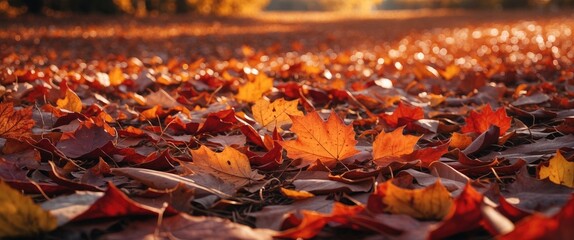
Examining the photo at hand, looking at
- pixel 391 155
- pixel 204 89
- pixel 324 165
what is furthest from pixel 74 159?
pixel 204 89

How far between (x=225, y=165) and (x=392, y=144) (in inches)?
17.3

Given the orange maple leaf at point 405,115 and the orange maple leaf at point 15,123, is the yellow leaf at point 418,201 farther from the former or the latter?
the orange maple leaf at point 15,123

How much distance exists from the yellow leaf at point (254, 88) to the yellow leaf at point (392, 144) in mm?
1086

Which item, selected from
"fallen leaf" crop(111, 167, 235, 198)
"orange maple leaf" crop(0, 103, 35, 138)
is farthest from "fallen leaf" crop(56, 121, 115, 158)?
"fallen leaf" crop(111, 167, 235, 198)

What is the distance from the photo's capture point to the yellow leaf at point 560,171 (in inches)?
44.0

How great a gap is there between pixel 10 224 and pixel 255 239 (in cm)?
42

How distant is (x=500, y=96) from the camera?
246cm

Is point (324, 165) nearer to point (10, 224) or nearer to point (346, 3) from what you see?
point (10, 224)

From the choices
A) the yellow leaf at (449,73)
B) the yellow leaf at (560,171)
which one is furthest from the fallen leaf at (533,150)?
the yellow leaf at (449,73)

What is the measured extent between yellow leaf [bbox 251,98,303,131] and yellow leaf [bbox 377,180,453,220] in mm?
722

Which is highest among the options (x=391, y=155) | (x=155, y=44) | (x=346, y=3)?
(x=391, y=155)

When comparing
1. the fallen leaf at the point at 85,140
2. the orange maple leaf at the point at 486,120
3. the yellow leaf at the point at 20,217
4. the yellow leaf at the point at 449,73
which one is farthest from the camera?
the yellow leaf at the point at 449,73

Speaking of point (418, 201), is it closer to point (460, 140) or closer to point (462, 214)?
Answer: point (462, 214)

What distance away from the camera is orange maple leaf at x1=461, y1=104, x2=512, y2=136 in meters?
1.54
